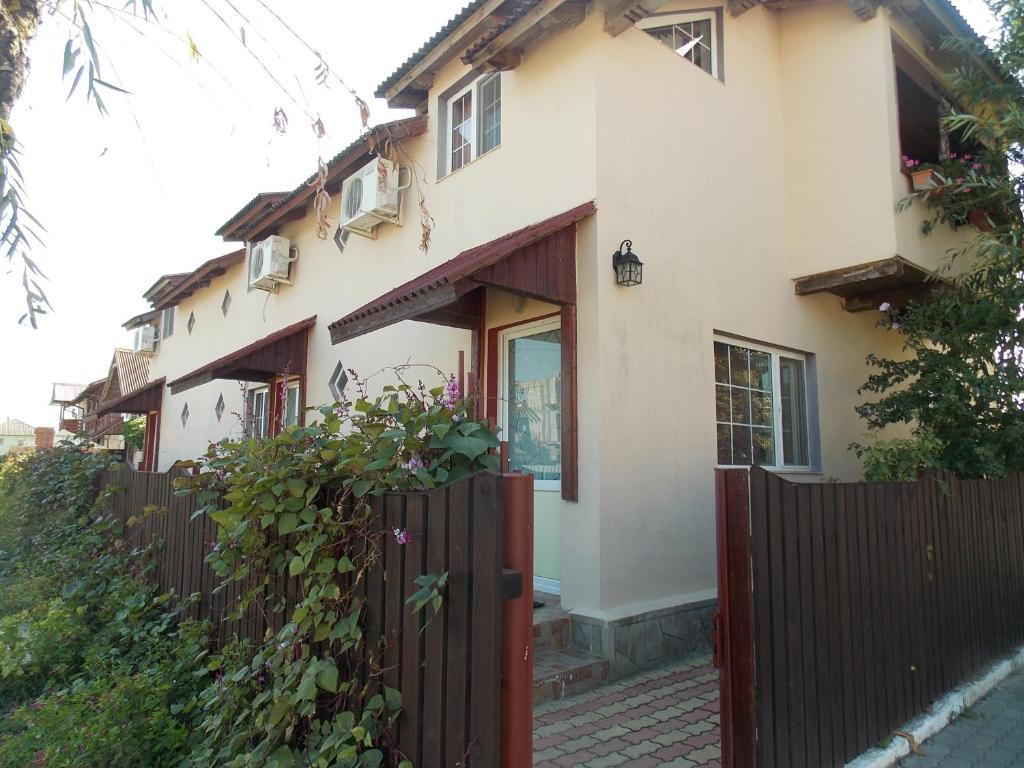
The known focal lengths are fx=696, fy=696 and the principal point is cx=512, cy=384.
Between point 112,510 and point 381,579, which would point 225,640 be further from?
point 112,510

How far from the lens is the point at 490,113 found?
23.3 feet

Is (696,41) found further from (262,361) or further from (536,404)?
(262,361)

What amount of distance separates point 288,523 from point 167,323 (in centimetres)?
1394

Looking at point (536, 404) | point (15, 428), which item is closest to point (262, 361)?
point (536, 404)

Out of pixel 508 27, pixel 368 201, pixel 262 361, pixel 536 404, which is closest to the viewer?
pixel 508 27

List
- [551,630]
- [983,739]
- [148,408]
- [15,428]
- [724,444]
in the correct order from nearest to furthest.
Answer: [983,739]
[551,630]
[724,444]
[148,408]
[15,428]

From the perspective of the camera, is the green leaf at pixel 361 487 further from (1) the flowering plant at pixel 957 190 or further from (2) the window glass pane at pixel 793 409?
(1) the flowering plant at pixel 957 190

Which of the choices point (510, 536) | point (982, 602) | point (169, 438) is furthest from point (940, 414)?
point (169, 438)

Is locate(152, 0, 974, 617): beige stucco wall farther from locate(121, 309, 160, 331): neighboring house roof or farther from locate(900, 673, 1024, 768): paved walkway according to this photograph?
locate(121, 309, 160, 331): neighboring house roof

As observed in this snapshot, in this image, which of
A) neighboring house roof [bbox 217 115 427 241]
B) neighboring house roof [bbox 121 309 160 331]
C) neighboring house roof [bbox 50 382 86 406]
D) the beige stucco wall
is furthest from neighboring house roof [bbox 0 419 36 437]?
the beige stucco wall

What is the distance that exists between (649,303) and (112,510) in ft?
18.0

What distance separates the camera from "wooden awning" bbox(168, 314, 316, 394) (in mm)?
8523

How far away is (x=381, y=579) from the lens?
279cm

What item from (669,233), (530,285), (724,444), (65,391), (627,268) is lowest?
(724,444)
